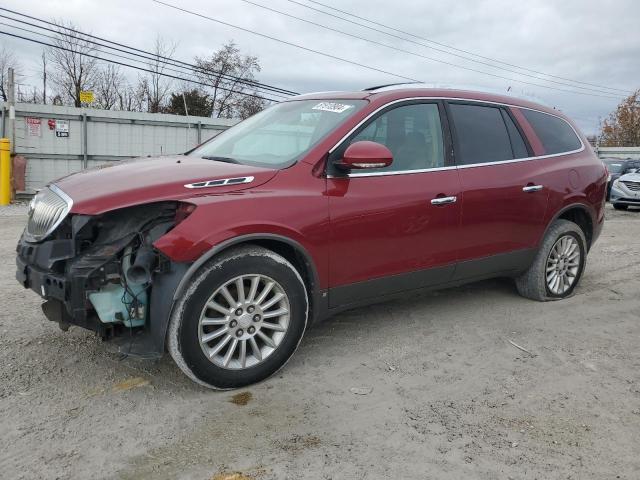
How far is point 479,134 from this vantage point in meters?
4.46

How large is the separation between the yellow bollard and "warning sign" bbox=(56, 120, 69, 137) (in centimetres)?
199

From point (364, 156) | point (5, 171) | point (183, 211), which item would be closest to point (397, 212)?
point (364, 156)

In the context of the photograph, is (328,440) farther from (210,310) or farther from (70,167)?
(70,167)

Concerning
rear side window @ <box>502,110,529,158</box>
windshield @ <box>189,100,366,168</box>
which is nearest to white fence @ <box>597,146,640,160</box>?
rear side window @ <box>502,110,529,158</box>

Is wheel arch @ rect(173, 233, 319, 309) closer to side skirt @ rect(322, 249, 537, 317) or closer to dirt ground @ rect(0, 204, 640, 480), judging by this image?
side skirt @ rect(322, 249, 537, 317)

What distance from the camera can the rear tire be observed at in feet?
16.5

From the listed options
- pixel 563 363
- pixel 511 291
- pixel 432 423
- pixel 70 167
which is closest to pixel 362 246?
pixel 432 423

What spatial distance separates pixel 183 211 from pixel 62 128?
1323 cm

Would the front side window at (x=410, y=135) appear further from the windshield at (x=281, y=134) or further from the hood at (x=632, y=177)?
the hood at (x=632, y=177)

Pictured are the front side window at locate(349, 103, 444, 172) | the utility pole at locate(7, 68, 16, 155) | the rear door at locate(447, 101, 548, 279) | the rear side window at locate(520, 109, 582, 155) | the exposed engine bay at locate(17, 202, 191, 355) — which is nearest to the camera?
the exposed engine bay at locate(17, 202, 191, 355)

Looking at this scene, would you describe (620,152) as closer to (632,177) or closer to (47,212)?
(632,177)

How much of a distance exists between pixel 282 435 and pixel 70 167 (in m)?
13.9

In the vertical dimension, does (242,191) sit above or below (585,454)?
above

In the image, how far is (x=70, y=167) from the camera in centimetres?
1480
